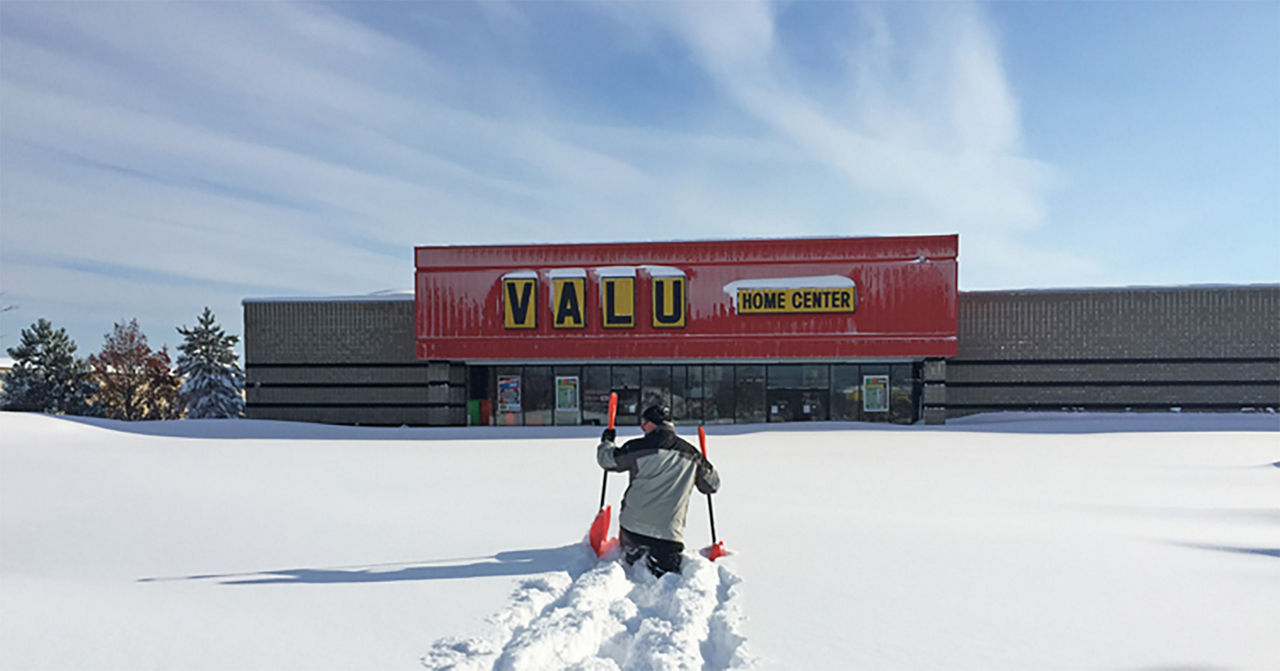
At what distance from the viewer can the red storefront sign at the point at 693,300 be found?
20.5 meters

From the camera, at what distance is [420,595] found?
449 centimetres

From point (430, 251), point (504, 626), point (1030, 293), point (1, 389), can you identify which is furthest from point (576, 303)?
point (1, 389)

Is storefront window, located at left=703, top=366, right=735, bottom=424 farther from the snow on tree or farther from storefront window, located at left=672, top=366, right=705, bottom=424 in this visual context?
the snow on tree

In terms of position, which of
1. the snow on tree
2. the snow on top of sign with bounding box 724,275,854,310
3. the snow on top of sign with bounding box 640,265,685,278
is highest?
the snow on top of sign with bounding box 640,265,685,278

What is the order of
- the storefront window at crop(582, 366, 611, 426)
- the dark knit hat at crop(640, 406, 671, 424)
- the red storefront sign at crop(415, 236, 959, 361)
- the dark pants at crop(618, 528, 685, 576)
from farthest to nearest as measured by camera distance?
the storefront window at crop(582, 366, 611, 426) → the red storefront sign at crop(415, 236, 959, 361) → the dark knit hat at crop(640, 406, 671, 424) → the dark pants at crop(618, 528, 685, 576)

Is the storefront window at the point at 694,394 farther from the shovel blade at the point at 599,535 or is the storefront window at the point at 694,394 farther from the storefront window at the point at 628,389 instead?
the shovel blade at the point at 599,535

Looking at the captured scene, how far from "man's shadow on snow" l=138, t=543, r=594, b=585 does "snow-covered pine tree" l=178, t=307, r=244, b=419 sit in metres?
30.6

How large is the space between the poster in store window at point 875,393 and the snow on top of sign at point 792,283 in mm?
3661

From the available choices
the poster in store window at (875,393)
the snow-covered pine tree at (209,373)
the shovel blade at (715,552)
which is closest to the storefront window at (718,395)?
the poster in store window at (875,393)

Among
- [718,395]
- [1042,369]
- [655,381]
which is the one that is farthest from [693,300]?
[1042,369]

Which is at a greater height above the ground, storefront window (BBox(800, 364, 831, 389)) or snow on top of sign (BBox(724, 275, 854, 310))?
snow on top of sign (BBox(724, 275, 854, 310))

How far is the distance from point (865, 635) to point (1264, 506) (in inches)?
281

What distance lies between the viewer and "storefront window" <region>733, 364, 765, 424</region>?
22.4 meters

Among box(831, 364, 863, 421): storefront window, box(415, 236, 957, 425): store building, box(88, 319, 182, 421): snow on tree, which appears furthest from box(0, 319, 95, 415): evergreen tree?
box(831, 364, 863, 421): storefront window
